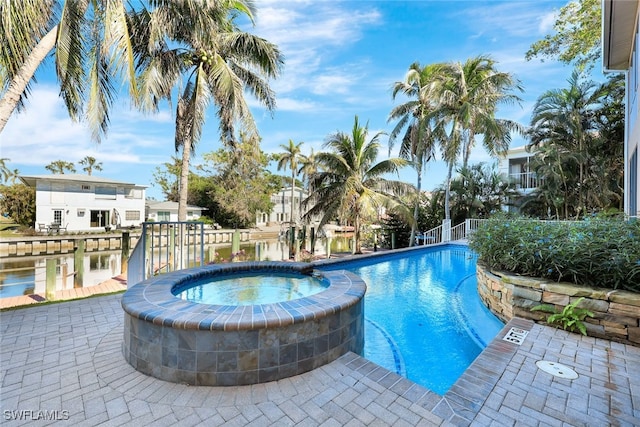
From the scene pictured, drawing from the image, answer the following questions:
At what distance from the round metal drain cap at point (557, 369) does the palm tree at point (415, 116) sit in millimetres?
11224

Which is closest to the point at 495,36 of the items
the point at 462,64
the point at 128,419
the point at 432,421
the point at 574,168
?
the point at 462,64

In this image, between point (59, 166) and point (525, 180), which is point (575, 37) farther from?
point (59, 166)

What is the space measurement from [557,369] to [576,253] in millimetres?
1939

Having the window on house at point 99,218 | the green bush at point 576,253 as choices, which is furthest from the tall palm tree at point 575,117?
the window on house at point 99,218

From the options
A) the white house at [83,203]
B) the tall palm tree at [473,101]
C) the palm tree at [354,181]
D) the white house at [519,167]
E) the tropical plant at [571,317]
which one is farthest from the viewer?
the white house at [83,203]

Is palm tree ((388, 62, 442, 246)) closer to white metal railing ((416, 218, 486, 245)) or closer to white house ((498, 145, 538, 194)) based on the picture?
white metal railing ((416, 218, 486, 245))

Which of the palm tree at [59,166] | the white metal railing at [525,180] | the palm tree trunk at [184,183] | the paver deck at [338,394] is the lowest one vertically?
the paver deck at [338,394]

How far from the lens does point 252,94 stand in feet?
34.2

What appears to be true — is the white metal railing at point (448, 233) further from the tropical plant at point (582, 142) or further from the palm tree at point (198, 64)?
the palm tree at point (198, 64)

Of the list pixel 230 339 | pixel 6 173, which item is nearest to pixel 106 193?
pixel 230 339

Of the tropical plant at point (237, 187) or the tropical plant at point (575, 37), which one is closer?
the tropical plant at point (575, 37)

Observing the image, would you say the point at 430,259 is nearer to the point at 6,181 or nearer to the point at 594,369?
the point at 594,369

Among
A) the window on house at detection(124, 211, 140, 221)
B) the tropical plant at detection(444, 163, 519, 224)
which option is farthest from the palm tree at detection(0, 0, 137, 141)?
the window on house at detection(124, 211, 140, 221)

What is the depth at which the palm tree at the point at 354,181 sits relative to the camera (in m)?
11.8
